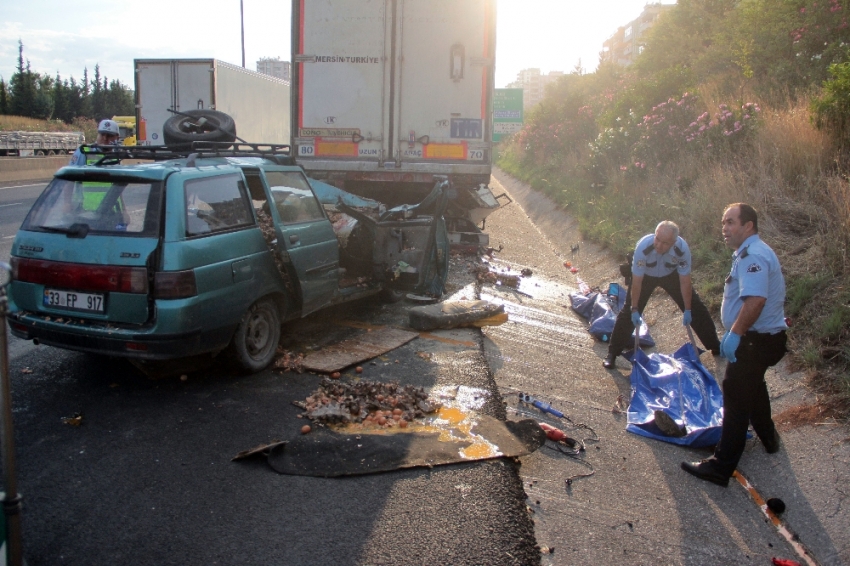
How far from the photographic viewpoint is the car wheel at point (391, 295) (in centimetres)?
873

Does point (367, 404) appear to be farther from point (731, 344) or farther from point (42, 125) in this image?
point (42, 125)

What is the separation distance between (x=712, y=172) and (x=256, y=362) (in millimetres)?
8697

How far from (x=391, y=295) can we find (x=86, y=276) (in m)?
4.37

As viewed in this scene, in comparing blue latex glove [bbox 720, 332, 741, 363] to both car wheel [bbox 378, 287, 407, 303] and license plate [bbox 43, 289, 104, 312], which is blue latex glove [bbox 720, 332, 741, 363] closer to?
license plate [bbox 43, 289, 104, 312]

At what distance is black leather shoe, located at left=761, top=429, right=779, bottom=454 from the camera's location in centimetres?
503

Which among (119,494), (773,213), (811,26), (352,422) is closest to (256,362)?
(352,422)

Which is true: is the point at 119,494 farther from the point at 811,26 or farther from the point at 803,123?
the point at 811,26

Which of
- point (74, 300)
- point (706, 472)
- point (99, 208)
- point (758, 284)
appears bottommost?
point (706, 472)

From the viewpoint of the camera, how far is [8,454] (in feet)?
8.11

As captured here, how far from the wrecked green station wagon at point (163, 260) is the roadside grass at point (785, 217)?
470 centimetres

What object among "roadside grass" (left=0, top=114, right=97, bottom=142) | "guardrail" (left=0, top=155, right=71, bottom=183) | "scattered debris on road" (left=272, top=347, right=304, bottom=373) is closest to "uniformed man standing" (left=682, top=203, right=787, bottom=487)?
"scattered debris on road" (left=272, top=347, right=304, bottom=373)

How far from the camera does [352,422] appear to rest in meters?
4.99

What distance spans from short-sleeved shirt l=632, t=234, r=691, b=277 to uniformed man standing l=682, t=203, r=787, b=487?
2321 mm

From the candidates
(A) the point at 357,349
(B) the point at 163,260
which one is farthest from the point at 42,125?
(B) the point at 163,260
